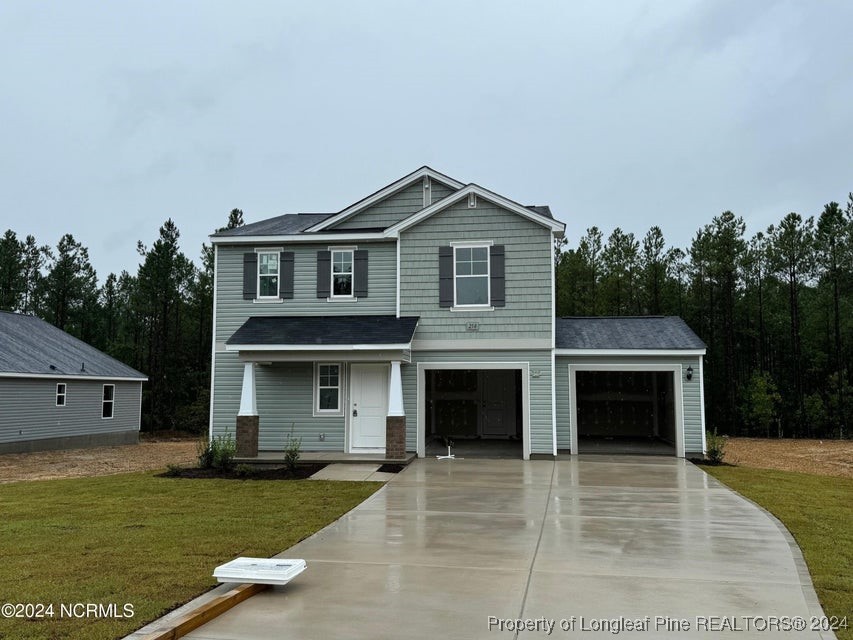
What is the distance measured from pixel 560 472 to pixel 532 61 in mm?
12588

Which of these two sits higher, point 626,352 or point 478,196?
point 478,196

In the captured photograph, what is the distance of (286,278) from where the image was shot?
16.1 metres

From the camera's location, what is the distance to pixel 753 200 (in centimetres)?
3234

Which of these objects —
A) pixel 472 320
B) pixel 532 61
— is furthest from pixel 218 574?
pixel 532 61

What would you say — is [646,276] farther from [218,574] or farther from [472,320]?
[218,574]

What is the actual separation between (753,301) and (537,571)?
1163 inches

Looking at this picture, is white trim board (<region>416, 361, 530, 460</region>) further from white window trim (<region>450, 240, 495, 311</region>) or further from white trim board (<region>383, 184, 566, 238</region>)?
white trim board (<region>383, 184, 566, 238</region>)

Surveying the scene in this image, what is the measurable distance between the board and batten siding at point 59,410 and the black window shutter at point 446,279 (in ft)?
45.6

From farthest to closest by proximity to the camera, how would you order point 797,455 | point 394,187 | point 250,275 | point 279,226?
point 797,455, point 279,226, point 394,187, point 250,275

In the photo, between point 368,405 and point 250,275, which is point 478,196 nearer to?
point 368,405

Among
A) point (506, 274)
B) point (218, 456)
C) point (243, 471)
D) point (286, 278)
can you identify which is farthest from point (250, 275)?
point (506, 274)

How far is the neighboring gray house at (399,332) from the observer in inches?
590

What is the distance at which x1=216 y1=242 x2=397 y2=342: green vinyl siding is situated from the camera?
1582cm

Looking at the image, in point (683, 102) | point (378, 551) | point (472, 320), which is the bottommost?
point (378, 551)
